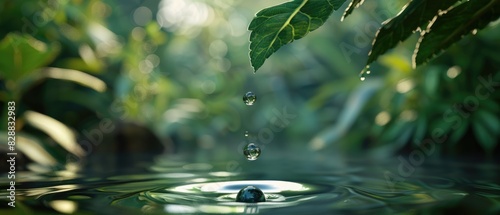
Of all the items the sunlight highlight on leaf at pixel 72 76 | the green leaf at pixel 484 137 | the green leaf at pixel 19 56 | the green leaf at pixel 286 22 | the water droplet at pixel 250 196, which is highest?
the sunlight highlight on leaf at pixel 72 76

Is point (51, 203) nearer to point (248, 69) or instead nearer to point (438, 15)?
point (438, 15)

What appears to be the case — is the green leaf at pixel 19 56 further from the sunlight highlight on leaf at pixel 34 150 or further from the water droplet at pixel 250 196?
the water droplet at pixel 250 196

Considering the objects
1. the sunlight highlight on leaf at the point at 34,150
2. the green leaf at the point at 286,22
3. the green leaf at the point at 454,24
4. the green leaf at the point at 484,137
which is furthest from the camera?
the green leaf at the point at 484,137

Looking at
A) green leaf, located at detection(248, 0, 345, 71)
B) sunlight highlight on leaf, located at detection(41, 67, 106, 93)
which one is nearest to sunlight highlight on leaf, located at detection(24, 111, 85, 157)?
sunlight highlight on leaf, located at detection(41, 67, 106, 93)

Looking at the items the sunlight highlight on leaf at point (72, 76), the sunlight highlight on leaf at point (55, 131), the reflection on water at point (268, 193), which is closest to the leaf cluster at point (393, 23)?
the reflection on water at point (268, 193)

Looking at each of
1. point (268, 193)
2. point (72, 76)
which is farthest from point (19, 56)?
point (268, 193)

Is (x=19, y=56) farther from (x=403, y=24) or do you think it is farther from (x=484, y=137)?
(x=484, y=137)

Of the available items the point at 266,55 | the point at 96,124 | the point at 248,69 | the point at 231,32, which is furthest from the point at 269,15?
the point at 231,32
